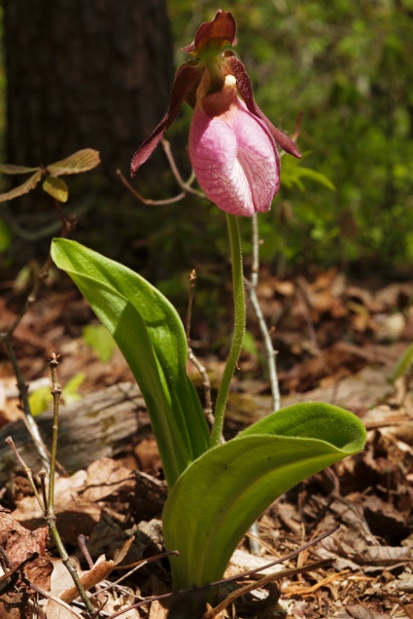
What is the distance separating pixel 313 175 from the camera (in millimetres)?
1979

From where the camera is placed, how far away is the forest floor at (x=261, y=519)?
136cm

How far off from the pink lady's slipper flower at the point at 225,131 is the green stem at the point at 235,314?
0.08 metres

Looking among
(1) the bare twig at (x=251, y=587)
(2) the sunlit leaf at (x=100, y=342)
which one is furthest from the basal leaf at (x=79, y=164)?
(2) the sunlit leaf at (x=100, y=342)

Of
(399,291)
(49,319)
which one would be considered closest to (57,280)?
(49,319)

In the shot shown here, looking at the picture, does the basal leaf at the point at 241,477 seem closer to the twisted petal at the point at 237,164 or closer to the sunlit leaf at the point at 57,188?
the twisted petal at the point at 237,164

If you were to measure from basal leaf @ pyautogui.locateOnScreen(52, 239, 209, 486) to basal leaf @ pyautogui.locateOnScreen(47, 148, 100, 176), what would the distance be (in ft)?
0.80

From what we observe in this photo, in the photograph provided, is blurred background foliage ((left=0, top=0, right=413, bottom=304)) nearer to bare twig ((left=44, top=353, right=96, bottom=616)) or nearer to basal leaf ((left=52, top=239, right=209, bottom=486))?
basal leaf ((left=52, top=239, right=209, bottom=486))

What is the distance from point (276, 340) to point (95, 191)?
1.23 meters

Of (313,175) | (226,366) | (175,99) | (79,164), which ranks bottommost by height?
(226,366)

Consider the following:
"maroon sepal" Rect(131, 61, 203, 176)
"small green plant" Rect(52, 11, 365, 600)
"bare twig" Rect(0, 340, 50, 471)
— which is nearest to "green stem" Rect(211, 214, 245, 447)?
"small green plant" Rect(52, 11, 365, 600)

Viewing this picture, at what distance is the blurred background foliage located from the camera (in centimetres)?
296

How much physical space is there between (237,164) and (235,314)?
297 mm

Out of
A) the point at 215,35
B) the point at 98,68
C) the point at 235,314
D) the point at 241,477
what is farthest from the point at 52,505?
the point at 98,68

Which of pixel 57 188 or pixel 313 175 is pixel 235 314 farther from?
pixel 313 175
